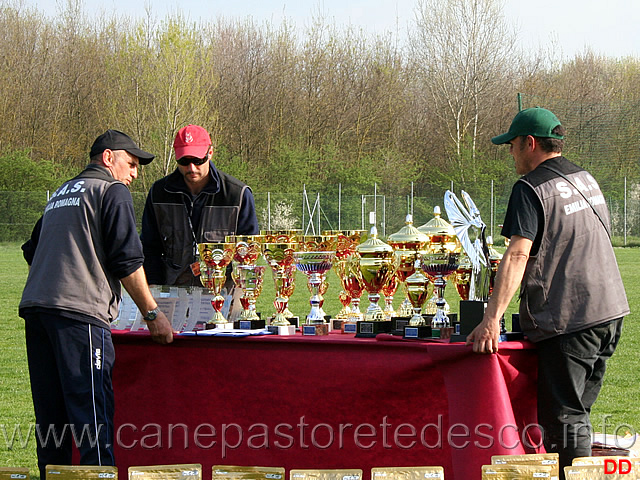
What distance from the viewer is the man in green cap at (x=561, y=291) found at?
11.1 ft

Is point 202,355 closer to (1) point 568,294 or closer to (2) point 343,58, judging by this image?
(1) point 568,294

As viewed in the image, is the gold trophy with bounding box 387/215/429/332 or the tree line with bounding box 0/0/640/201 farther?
the tree line with bounding box 0/0/640/201

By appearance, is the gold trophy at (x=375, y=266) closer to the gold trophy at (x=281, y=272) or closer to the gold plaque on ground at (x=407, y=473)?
the gold trophy at (x=281, y=272)

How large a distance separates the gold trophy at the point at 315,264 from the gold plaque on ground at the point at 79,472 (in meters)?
1.40

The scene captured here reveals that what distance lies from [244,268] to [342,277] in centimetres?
55

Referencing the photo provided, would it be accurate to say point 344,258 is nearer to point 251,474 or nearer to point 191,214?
point 191,214

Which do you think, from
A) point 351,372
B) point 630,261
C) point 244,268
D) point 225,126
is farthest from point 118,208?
point 225,126

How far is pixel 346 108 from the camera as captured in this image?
41.3 m

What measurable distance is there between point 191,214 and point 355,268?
1084 mm

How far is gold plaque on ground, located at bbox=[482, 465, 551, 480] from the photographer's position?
263 centimetres

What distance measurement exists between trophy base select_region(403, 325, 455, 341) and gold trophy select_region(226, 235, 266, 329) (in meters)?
0.77

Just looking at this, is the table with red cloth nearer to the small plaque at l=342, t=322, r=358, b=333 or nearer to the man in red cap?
the small plaque at l=342, t=322, r=358, b=333

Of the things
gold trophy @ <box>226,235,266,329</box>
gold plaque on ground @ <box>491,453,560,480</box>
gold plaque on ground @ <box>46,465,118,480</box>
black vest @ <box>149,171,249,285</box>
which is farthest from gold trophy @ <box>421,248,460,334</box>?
gold plaque on ground @ <box>46,465,118,480</box>

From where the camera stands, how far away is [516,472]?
2.66 metres
